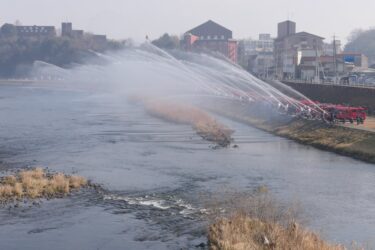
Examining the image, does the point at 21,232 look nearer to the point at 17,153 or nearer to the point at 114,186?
the point at 114,186

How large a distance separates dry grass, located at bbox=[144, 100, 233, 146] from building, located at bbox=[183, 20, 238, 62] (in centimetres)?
8077

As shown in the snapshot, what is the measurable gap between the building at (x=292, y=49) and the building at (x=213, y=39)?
1699 centimetres

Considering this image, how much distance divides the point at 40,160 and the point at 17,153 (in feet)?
12.5

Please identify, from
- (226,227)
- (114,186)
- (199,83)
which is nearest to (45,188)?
(114,186)

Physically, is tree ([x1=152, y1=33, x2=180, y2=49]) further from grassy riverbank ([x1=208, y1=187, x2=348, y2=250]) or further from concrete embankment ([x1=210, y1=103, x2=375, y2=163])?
grassy riverbank ([x1=208, y1=187, x2=348, y2=250])

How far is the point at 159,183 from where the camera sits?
31203mm

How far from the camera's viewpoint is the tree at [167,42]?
567ft

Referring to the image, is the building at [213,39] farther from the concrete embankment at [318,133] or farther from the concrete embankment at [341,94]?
the concrete embankment at [318,133]

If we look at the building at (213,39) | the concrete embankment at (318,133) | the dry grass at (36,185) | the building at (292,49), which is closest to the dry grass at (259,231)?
the dry grass at (36,185)

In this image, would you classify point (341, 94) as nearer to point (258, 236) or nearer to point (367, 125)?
point (367, 125)

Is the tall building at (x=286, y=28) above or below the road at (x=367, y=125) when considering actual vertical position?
above

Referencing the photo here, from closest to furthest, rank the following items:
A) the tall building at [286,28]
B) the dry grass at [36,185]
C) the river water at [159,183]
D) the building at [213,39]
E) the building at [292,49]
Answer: the river water at [159,183], the dry grass at [36,185], the building at [292,49], the tall building at [286,28], the building at [213,39]

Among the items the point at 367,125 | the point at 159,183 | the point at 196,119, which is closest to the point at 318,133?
the point at 367,125

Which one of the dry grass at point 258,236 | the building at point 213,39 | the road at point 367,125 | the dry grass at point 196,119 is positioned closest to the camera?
the dry grass at point 258,236
